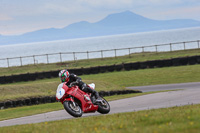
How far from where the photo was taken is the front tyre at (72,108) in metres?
11.3

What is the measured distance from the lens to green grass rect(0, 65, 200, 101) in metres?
21.6

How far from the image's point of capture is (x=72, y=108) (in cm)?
1148

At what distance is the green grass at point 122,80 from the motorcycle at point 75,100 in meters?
8.02

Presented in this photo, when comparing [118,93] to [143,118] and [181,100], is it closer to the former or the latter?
[181,100]

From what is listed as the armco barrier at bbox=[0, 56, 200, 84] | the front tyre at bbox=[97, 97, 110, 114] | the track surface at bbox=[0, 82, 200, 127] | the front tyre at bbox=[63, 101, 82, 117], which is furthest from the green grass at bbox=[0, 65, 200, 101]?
the front tyre at bbox=[63, 101, 82, 117]

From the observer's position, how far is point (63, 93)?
452 inches

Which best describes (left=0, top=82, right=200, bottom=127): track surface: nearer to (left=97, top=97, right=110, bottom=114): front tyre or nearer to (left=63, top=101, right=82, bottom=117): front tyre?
(left=97, top=97, right=110, bottom=114): front tyre

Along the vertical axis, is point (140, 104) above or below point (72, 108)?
below

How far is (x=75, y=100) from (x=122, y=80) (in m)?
17.5

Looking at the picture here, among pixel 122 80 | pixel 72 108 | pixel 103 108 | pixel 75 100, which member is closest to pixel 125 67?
pixel 122 80

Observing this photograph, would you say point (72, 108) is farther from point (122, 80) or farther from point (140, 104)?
point (122, 80)

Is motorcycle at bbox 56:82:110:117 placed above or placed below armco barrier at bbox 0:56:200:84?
above

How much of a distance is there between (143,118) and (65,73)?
3.67m

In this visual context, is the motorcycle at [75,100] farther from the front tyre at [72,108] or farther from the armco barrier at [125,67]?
the armco barrier at [125,67]
